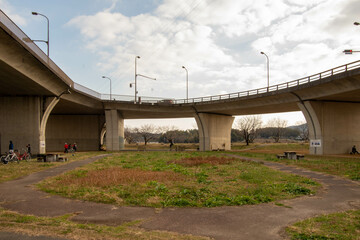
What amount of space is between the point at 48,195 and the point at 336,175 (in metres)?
14.1

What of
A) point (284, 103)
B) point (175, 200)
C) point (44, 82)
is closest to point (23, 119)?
point (44, 82)

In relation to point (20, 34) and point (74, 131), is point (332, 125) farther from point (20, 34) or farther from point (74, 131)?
point (74, 131)

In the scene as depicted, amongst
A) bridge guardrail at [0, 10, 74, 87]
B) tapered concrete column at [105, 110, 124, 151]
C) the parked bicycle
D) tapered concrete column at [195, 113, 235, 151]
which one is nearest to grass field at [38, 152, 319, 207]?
bridge guardrail at [0, 10, 74, 87]

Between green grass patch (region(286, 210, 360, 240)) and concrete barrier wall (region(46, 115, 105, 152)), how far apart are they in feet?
156

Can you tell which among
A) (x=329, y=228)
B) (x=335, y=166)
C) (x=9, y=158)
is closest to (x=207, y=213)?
(x=329, y=228)

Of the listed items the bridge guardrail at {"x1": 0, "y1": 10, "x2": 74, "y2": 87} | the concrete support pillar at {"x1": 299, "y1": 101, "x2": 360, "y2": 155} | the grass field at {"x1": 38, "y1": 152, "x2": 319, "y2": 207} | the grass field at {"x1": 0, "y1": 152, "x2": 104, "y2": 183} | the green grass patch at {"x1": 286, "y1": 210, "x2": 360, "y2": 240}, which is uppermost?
the bridge guardrail at {"x1": 0, "y1": 10, "x2": 74, "y2": 87}

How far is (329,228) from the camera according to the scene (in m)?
5.46

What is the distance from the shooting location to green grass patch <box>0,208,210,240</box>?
5043 mm

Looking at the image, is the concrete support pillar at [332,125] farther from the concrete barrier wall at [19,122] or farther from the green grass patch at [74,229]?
the concrete barrier wall at [19,122]

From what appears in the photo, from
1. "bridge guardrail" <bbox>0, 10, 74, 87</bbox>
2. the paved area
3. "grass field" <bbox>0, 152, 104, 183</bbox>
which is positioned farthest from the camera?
"bridge guardrail" <bbox>0, 10, 74, 87</bbox>

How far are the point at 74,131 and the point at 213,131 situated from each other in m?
26.3

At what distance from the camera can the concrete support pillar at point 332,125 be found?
97.0 ft

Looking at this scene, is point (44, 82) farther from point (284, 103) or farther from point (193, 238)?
point (284, 103)

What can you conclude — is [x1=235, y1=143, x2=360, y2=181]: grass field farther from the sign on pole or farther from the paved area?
the paved area
